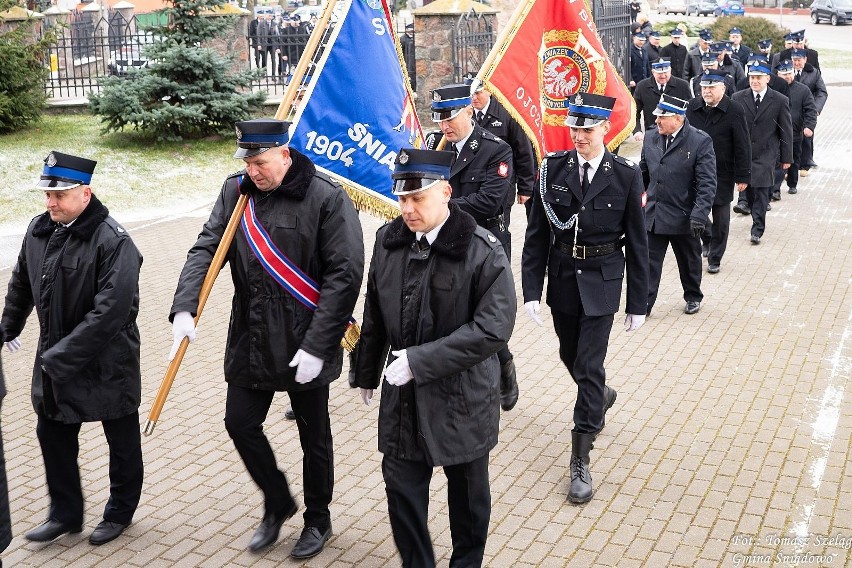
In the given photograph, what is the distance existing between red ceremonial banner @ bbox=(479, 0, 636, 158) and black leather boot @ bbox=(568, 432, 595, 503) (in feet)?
8.71

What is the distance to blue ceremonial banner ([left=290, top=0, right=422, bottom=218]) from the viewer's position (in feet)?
22.1

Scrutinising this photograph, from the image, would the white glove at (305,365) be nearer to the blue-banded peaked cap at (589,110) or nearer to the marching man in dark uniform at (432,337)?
the marching man in dark uniform at (432,337)

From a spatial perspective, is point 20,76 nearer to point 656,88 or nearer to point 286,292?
point 656,88

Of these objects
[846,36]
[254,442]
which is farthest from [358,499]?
[846,36]

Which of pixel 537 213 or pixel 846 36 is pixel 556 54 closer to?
pixel 537 213

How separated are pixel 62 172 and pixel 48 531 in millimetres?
1791

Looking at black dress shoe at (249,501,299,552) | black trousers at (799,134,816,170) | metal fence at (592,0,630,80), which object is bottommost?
black dress shoe at (249,501,299,552)

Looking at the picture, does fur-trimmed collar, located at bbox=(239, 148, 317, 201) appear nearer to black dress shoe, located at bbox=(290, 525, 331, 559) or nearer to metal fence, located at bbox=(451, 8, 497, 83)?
black dress shoe, located at bbox=(290, 525, 331, 559)

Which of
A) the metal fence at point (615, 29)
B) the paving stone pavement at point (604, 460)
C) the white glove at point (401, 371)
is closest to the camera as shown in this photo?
the white glove at point (401, 371)

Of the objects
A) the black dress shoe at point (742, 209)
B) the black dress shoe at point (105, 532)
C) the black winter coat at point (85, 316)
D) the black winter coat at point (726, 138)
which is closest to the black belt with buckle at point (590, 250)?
Result: the black winter coat at point (85, 316)

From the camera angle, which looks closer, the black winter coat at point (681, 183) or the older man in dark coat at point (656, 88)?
the black winter coat at point (681, 183)

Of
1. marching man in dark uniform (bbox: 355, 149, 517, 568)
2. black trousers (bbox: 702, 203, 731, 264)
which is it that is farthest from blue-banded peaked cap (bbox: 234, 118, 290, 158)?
black trousers (bbox: 702, 203, 731, 264)

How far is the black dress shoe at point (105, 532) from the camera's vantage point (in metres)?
5.65

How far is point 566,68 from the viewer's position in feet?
28.2
